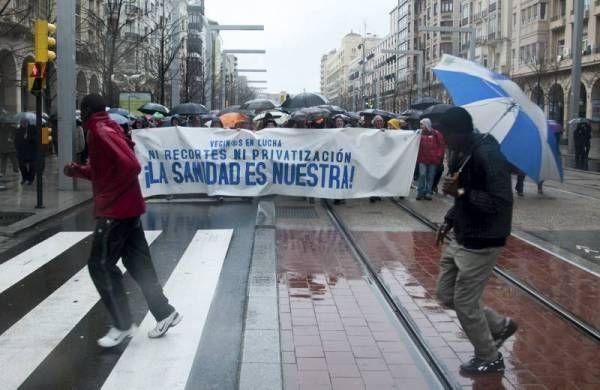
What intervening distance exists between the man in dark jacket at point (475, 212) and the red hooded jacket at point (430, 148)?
998cm

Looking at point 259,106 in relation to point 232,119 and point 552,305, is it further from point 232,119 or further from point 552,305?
point 552,305

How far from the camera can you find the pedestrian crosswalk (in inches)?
195

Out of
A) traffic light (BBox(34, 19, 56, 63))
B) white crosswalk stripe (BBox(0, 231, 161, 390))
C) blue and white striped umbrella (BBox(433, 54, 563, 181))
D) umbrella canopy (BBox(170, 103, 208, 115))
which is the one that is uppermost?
traffic light (BBox(34, 19, 56, 63))

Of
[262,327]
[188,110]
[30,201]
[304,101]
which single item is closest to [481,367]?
[262,327]

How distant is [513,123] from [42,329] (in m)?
4.14

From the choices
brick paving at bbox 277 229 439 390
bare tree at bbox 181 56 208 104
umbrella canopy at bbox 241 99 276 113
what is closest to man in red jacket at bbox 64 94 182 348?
brick paving at bbox 277 229 439 390

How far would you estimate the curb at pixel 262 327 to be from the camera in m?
4.79

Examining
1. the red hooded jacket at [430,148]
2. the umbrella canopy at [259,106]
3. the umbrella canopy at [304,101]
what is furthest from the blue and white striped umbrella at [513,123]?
the umbrella canopy at [259,106]

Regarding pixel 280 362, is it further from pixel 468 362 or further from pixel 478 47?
pixel 478 47

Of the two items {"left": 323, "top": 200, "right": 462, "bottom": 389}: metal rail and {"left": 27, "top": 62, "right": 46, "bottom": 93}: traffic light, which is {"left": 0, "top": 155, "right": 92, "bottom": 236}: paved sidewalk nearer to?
{"left": 27, "top": 62, "right": 46, "bottom": 93}: traffic light

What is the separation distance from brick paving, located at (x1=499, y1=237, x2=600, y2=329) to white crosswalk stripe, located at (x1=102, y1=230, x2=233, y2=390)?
3.44 meters

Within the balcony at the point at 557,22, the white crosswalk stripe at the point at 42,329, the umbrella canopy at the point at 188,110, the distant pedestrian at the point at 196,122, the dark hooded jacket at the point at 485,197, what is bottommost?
the white crosswalk stripe at the point at 42,329

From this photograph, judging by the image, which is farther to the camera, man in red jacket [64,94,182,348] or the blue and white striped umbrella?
man in red jacket [64,94,182,348]

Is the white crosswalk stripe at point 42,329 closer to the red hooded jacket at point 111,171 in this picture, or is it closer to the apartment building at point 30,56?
the red hooded jacket at point 111,171
